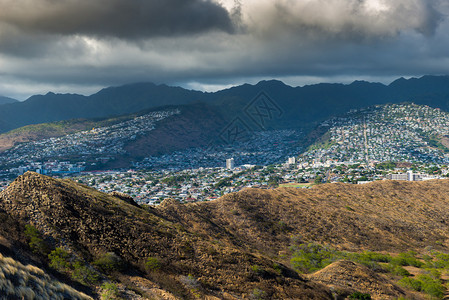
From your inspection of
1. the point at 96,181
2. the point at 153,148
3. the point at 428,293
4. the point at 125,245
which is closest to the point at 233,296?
the point at 125,245

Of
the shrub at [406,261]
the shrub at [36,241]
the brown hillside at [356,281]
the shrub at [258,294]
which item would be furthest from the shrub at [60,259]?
the shrub at [406,261]

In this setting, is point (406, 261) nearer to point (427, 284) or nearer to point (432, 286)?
point (427, 284)

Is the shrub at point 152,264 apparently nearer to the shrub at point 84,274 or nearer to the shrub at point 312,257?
the shrub at point 84,274

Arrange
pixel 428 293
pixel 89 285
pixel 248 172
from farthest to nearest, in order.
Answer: pixel 248 172 → pixel 428 293 → pixel 89 285

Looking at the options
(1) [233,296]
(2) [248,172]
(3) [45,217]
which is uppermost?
(3) [45,217]

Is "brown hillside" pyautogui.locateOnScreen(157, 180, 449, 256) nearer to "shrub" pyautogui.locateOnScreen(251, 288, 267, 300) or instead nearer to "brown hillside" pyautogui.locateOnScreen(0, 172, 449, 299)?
"brown hillside" pyautogui.locateOnScreen(0, 172, 449, 299)

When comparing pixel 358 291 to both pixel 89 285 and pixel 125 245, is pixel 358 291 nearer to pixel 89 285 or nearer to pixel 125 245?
pixel 125 245

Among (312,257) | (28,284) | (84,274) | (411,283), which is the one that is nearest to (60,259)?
(84,274)

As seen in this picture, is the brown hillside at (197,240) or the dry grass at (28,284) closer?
the dry grass at (28,284)
